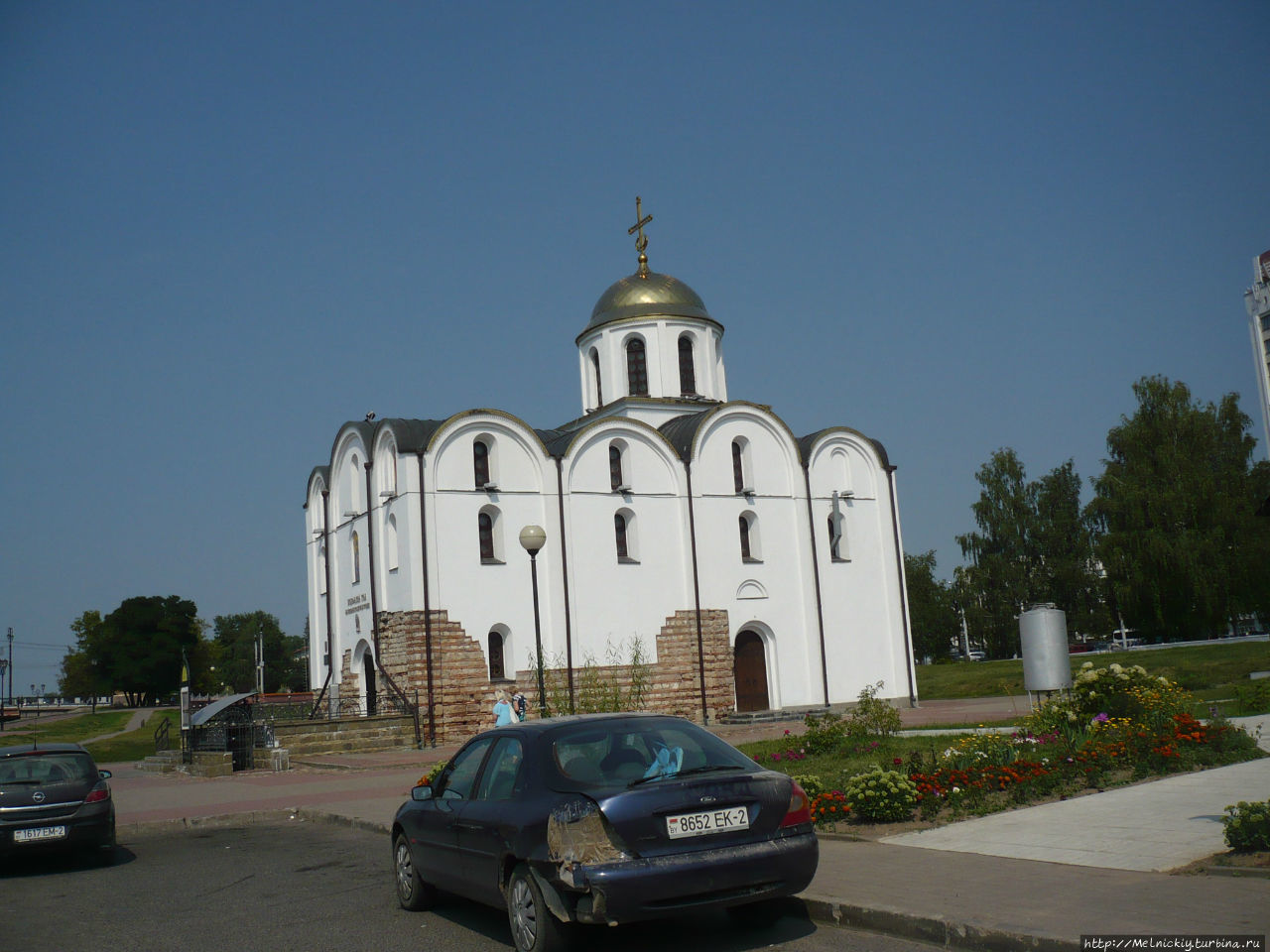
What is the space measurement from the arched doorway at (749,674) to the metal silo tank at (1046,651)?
1744 centimetres

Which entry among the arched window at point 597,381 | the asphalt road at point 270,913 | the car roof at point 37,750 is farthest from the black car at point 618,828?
the arched window at point 597,381

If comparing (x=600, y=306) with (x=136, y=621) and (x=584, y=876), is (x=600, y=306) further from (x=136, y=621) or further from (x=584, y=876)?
(x=136, y=621)

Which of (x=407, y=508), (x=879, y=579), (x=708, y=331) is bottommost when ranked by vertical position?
(x=879, y=579)

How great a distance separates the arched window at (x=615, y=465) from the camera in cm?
3319

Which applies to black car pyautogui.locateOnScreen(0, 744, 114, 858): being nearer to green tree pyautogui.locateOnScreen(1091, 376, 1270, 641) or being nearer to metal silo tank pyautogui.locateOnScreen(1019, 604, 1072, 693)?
metal silo tank pyautogui.locateOnScreen(1019, 604, 1072, 693)

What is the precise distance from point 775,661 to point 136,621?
70.5 meters

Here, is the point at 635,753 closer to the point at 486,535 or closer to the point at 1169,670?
the point at 1169,670

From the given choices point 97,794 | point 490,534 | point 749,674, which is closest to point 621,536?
point 490,534

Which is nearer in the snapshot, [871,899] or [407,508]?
[871,899]

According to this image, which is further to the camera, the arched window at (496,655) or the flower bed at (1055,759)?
the arched window at (496,655)

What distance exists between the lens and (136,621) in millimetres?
89438

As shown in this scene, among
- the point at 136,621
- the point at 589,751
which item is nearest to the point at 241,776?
the point at 589,751

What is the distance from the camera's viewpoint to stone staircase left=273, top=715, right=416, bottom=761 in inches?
1063

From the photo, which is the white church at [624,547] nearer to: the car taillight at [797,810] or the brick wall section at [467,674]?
the brick wall section at [467,674]
